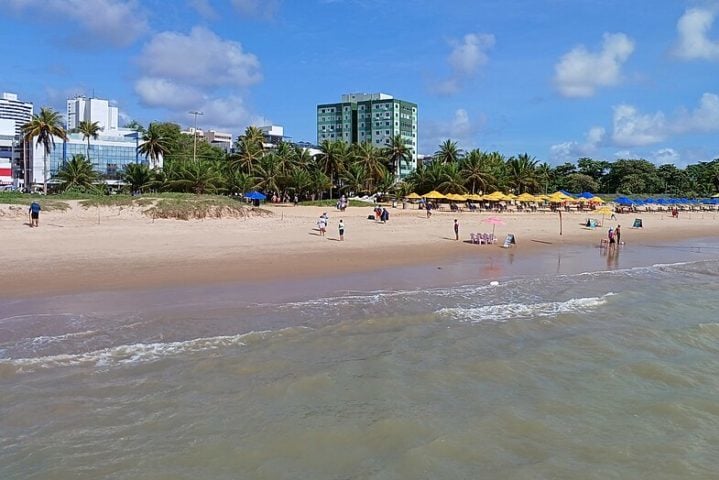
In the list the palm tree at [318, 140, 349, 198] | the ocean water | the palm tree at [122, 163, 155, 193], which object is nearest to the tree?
the palm tree at [318, 140, 349, 198]

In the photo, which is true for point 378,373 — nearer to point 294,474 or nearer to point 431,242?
point 294,474

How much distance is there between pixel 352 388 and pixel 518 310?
265 inches

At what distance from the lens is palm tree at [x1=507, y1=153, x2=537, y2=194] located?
7825cm

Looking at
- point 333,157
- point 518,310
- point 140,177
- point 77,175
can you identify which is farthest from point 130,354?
point 77,175

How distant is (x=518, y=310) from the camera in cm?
1394

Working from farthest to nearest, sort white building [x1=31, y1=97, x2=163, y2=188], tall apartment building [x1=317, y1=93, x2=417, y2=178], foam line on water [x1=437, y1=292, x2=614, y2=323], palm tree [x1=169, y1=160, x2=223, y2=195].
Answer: tall apartment building [x1=317, y1=93, x2=417, y2=178]
white building [x1=31, y1=97, x2=163, y2=188]
palm tree [x1=169, y1=160, x2=223, y2=195]
foam line on water [x1=437, y1=292, x2=614, y2=323]

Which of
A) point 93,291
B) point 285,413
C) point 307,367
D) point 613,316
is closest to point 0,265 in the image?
point 93,291

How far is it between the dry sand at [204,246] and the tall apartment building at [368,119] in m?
111

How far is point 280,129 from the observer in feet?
501

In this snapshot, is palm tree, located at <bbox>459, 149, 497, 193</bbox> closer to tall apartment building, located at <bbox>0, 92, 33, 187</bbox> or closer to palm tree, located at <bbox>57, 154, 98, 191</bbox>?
palm tree, located at <bbox>57, 154, 98, 191</bbox>

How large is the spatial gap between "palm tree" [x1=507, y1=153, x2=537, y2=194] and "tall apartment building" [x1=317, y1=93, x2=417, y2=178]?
6797 cm

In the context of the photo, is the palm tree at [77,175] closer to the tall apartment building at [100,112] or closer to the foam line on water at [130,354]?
the foam line on water at [130,354]

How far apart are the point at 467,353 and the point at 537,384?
1.63m

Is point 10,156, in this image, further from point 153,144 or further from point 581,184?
point 581,184
